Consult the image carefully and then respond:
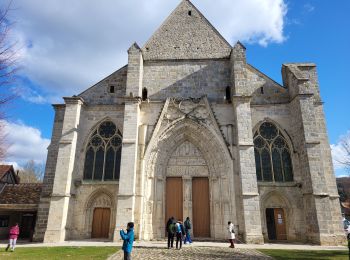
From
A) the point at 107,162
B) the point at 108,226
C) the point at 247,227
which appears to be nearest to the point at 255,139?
the point at 247,227

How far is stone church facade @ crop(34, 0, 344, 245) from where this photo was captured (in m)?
13.5

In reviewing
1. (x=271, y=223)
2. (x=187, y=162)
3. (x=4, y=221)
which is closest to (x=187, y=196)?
(x=187, y=162)

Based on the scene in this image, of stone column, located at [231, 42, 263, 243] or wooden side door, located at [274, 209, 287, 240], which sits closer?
stone column, located at [231, 42, 263, 243]

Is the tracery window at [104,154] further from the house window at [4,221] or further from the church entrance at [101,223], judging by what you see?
the house window at [4,221]

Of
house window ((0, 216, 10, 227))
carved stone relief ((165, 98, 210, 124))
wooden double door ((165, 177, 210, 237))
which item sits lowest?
house window ((0, 216, 10, 227))

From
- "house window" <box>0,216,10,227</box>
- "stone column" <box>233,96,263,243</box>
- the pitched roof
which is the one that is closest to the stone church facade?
"stone column" <box>233,96,263,243</box>

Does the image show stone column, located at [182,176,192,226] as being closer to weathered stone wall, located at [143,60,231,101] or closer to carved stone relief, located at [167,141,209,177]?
carved stone relief, located at [167,141,209,177]

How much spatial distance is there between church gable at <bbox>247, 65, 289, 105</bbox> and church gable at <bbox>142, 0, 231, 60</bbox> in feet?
7.50

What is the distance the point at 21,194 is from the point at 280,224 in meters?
17.5

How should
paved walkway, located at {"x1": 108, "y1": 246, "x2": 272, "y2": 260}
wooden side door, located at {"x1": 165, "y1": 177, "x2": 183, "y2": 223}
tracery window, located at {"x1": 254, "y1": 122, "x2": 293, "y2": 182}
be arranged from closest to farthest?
paved walkway, located at {"x1": 108, "y1": 246, "x2": 272, "y2": 260} → wooden side door, located at {"x1": 165, "y1": 177, "x2": 183, "y2": 223} → tracery window, located at {"x1": 254, "y1": 122, "x2": 293, "y2": 182}

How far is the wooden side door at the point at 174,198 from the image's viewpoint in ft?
47.2

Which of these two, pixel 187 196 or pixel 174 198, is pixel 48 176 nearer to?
pixel 174 198

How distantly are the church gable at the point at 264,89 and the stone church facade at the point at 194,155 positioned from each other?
0.21ft

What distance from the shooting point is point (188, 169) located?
15.1 metres
